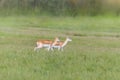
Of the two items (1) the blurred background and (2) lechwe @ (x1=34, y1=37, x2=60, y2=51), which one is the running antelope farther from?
(1) the blurred background

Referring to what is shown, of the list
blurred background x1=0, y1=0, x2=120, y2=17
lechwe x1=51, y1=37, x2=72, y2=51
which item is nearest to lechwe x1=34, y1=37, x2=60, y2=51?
lechwe x1=51, y1=37, x2=72, y2=51

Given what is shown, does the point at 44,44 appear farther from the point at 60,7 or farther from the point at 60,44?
the point at 60,7

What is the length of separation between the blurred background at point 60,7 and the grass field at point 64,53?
3.3 inches

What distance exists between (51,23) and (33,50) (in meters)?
2.58

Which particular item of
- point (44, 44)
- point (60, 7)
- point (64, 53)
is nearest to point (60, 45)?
point (44, 44)

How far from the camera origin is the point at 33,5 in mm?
2352

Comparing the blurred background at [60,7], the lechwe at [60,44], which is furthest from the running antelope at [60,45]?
the blurred background at [60,7]

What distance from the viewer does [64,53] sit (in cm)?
496

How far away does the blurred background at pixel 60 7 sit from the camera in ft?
7.71

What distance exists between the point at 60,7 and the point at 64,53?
104 inches

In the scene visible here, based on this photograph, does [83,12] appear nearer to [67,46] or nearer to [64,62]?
[64,62]

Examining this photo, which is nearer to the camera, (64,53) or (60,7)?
(60,7)

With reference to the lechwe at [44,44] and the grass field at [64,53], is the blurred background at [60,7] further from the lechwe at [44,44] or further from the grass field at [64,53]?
the lechwe at [44,44]

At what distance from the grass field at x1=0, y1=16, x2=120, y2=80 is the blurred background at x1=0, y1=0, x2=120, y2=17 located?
83 mm
